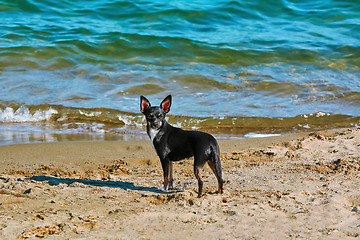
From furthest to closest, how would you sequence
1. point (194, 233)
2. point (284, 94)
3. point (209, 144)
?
point (284, 94) < point (209, 144) < point (194, 233)

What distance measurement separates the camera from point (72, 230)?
402 cm

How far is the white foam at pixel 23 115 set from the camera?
32.9ft

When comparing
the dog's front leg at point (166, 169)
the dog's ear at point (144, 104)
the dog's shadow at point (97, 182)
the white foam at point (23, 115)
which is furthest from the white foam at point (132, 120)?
the dog's front leg at point (166, 169)

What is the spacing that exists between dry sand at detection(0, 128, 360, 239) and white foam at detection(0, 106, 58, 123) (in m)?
2.38

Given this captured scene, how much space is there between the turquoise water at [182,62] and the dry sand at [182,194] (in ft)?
7.21

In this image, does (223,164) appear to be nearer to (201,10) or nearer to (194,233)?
(194,233)

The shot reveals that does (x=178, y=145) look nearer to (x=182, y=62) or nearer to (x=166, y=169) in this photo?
(x=166, y=169)

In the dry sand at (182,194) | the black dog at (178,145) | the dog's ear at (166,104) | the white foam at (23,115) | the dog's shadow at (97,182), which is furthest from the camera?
the white foam at (23,115)

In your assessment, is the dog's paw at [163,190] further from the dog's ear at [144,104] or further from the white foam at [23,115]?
Answer: the white foam at [23,115]

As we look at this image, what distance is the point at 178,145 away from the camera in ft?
17.1

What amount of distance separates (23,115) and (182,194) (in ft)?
20.8

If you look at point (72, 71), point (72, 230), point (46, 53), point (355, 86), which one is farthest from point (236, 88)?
point (72, 230)

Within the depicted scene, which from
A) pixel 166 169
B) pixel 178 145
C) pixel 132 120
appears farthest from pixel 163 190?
pixel 132 120

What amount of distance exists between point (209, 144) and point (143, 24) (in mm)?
14032
